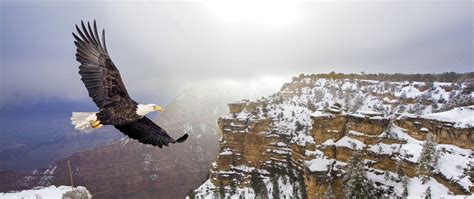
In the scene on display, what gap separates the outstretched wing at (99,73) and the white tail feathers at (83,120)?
0.43 metres

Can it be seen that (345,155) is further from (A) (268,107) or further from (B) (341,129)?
(A) (268,107)

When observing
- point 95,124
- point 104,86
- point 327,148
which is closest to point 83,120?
point 95,124

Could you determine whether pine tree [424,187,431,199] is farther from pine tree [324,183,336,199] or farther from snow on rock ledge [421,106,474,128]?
pine tree [324,183,336,199]

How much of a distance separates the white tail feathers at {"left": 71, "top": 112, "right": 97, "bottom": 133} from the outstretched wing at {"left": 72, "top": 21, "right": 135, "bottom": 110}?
43 cm

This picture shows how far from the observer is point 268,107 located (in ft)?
279

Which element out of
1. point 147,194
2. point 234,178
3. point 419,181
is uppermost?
point 419,181

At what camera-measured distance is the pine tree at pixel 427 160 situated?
43.8 m

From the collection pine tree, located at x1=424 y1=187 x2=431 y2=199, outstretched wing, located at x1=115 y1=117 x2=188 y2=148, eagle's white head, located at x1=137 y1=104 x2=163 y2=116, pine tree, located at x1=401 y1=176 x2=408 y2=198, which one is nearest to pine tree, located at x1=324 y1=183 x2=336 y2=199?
pine tree, located at x1=401 y1=176 x2=408 y2=198

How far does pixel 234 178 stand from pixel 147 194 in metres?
82.0

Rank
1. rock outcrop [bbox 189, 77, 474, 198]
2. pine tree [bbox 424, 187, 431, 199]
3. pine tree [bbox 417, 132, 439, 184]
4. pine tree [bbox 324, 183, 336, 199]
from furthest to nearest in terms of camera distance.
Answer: pine tree [bbox 324, 183, 336, 199] → rock outcrop [bbox 189, 77, 474, 198] → pine tree [bbox 417, 132, 439, 184] → pine tree [bbox 424, 187, 431, 199]

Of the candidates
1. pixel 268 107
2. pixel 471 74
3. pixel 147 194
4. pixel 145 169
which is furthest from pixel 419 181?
pixel 145 169

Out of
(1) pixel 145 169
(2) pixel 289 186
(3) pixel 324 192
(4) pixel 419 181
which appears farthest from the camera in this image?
(1) pixel 145 169

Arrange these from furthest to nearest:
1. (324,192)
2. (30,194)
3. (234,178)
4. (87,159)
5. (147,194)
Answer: (87,159) → (147,194) → (234,178) → (30,194) → (324,192)

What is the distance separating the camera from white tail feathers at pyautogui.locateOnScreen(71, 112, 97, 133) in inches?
330
